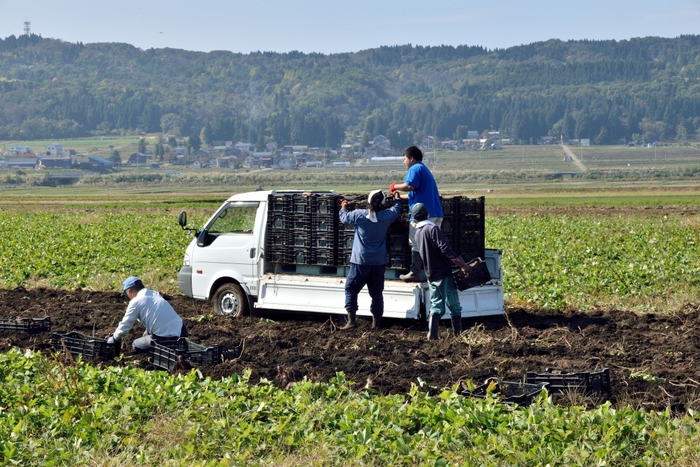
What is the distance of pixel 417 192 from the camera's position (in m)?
12.6

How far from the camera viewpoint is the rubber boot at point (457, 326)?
11.9 metres

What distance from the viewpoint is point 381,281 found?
12.6 meters

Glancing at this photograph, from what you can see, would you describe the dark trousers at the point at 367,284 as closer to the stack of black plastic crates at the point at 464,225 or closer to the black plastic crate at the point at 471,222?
the stack of black plastic crates at the point at 464,225

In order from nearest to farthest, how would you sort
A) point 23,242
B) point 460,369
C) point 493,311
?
point 460,369 < point 493,311 < point 23,242

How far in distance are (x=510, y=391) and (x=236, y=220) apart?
6997 millimetres

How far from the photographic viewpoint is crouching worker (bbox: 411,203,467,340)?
11812 mm

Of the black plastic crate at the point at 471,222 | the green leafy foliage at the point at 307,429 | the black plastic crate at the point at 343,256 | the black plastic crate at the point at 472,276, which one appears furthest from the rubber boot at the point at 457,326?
the green leafy foliage at the point at 307,429

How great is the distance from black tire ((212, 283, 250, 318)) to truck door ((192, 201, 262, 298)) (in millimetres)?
177

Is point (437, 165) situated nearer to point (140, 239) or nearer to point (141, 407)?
point (140, 239)

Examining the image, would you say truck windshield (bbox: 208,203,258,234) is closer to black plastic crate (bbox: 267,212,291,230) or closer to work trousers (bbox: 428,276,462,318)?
black plastic crate (bbox: 267,212,291,230)

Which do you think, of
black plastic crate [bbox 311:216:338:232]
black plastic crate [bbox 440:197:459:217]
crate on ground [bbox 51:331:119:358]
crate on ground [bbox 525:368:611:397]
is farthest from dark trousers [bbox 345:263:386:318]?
crate on ground [bbox 525:368:611:397]

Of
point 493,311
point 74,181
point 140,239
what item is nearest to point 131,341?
point 493,311

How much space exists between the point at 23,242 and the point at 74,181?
12806 cm

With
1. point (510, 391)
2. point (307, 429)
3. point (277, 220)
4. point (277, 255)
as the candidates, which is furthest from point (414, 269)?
point (307, 429)
